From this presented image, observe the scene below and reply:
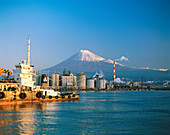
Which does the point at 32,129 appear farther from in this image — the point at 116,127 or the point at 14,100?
the point at 14,100

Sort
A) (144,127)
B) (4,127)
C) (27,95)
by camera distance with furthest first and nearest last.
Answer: (27,95) < (144,127) < (4,127)

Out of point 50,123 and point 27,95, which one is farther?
point 27,95

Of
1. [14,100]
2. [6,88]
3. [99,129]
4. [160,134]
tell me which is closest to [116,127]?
[99,129]

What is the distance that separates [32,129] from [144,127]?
1189 centimetres

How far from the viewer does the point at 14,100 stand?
162 ft

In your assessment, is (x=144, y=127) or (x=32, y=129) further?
(x=144, y=127)

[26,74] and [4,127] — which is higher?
[26,74]

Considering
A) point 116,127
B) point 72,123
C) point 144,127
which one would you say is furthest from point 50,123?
point 144,127

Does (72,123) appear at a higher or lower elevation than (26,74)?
lower

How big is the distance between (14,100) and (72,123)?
2298 cm

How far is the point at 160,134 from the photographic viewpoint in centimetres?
2444

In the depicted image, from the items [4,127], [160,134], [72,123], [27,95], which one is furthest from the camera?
[27,95]

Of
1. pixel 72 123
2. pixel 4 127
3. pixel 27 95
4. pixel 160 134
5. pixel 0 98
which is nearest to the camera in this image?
pixel 160 134

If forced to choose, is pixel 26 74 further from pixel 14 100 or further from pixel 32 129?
pixel 32 129
